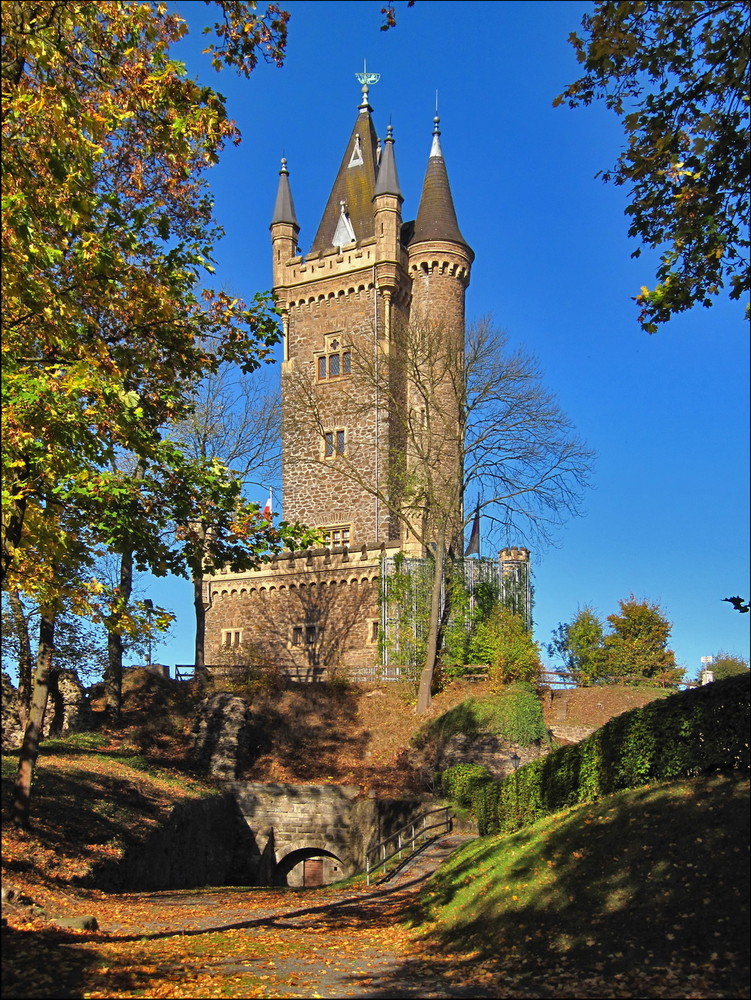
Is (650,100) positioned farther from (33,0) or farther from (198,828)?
(198,828)

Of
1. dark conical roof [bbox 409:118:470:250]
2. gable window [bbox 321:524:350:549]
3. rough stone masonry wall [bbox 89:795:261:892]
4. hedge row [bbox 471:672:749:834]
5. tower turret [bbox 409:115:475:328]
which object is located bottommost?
rough stone masonry wall [bbox 89:795:261:892]

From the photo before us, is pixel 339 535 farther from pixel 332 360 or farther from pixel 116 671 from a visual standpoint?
pixel 116 671

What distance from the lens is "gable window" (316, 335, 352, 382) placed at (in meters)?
38.7

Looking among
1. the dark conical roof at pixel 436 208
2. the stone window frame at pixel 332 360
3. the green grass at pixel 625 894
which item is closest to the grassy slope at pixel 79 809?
the green grass at pixel 625 894

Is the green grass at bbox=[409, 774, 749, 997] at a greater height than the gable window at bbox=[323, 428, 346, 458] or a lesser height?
lesser

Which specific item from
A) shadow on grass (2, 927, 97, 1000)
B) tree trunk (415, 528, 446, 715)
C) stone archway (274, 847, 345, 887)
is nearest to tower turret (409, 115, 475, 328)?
tree trunk (415, 528, 446, 715)

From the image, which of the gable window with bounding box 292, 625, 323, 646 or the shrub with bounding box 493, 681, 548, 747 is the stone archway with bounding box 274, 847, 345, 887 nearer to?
the shrub with bounding box 493, 681, 548, 747

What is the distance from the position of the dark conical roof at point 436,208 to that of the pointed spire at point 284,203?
6232 millimetres

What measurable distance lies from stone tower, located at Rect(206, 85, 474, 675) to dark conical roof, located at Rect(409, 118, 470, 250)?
0.06 metres

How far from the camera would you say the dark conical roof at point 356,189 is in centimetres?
4169

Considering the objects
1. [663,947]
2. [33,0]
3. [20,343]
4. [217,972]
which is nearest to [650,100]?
[33,0]

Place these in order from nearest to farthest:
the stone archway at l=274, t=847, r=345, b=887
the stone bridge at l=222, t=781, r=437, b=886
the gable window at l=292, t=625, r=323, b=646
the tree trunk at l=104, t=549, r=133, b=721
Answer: the stone bridge at l=222, t=781, r=437, b=886 → the stone archway at l=274, t=847, r=345, b=887 → the tree trunk at l=104, t=549, r=133, b=721 → the gable window at l=292, t=625, r=323, b=646

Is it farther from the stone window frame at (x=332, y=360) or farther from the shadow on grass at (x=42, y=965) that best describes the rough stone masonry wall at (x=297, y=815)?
the stone window frame at (x=332, y=360)

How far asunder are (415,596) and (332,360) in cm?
1201
